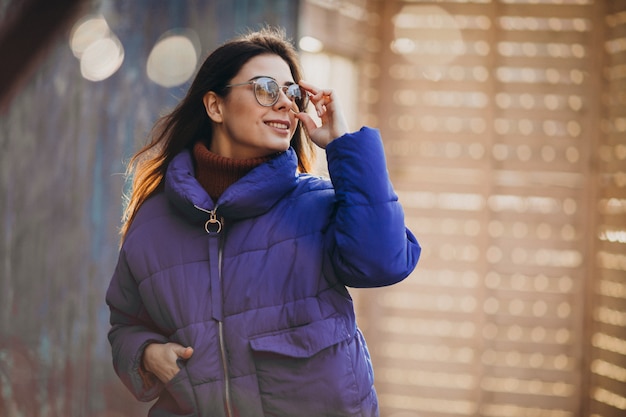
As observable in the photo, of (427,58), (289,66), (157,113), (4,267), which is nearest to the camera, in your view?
(289,66)

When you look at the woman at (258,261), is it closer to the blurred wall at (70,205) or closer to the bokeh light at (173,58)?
the blurred wall at (70,205)

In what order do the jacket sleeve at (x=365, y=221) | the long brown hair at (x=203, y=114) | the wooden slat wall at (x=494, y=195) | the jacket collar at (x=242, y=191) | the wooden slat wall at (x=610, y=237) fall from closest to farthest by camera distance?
the jacket sleeve at (x=365, y=221) → the jacket collar at (x=242, y=191) → the long brown hair at (x=203, y=114) → the wooden slat wall at (x=610, y=237) → the wooden slat wall at (x=494, y=195)

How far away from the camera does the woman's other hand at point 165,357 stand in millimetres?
1728

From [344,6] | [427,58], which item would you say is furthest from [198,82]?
[427,58]

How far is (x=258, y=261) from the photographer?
1753 mm

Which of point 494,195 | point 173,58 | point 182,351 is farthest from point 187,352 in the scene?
point 494,195

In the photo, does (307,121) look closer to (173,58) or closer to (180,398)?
(180,398)

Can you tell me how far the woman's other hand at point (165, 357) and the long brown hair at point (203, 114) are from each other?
0.42 metres

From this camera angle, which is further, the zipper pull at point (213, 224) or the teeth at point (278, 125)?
the teeth at point (278, 125)

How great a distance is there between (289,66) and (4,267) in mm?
1040

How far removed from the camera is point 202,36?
323 cm

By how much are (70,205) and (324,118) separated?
44.1 inches

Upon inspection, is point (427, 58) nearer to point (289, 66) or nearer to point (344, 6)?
point (344, 6)

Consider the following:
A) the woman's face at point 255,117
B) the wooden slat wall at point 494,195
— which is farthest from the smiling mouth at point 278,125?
the wooden slat wall at point 494,195
